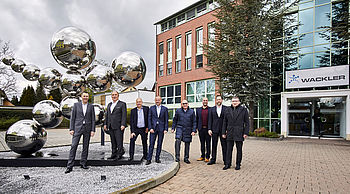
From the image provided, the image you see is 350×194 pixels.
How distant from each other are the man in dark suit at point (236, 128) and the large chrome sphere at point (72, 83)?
4022 mm

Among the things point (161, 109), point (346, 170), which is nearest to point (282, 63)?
point (346, 170)

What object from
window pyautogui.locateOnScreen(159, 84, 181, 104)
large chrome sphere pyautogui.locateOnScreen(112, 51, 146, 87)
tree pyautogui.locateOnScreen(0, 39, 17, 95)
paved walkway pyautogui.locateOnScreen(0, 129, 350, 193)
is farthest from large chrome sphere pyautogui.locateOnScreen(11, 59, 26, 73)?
window pyautogui.locateOnScreen(159, 84, 181, 104)

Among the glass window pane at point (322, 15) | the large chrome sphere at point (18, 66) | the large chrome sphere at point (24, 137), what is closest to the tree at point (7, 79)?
the large chrome sphere at point (18, 66)

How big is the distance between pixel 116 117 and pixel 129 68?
4.44 feet

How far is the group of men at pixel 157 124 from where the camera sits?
568 centimetres

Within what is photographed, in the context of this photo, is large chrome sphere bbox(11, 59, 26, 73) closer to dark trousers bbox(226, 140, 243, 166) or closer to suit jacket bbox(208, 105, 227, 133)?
suit jacket bbox(208, 105, 227, 133)

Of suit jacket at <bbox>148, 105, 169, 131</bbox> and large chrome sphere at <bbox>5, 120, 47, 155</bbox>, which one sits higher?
suit jacket at <bbox>148, 105, 169, 131</bbox>

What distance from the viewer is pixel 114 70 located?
242 inches

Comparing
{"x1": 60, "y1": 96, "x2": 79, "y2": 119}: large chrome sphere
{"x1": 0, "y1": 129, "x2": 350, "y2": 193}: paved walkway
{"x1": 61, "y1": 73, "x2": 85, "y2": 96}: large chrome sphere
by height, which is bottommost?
{"x1": 0, "y1": 129, "x2": 350, "y2": 193}: paved walkway

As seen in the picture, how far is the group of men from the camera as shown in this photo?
5.68m

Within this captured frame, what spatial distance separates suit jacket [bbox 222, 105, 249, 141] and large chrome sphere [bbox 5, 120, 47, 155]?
16.7 ft

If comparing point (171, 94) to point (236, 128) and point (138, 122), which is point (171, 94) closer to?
point (138, 122)

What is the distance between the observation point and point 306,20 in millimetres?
17406

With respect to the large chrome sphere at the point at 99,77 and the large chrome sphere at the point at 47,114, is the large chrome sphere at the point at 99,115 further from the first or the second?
the large chrome sphere at the point at 47,114
